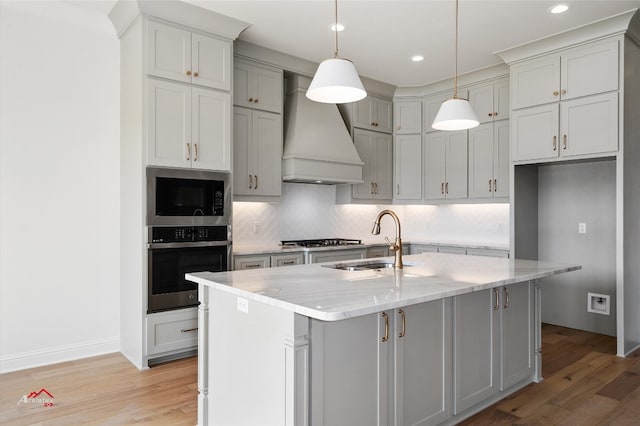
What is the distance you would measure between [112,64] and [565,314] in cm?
515

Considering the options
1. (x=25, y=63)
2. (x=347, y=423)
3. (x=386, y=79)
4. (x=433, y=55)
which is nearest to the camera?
(x=347, y=423)

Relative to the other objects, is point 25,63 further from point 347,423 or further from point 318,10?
point 347,423

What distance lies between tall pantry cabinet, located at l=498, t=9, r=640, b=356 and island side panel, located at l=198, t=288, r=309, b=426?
10.9 feet

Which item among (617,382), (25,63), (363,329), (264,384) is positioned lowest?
(617,382)

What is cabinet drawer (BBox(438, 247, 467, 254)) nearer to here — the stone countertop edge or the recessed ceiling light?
the stone countertop edge

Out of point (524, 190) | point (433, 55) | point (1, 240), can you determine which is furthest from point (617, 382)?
point (1, 240)

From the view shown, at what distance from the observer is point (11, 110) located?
11.1 ft

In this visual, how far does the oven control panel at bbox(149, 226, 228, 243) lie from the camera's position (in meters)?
3.47

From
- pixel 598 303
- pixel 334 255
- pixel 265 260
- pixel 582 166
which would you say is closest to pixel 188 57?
pixel 265 260

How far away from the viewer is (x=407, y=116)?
19.0 feet

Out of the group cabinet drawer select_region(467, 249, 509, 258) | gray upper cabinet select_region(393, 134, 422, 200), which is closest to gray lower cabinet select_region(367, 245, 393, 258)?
gray upper cabinet select_region(393, 134, 422, 200)

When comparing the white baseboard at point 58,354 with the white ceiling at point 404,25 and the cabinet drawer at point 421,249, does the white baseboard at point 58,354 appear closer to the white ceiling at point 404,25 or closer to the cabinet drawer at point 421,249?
the white ceiling at point 404,25

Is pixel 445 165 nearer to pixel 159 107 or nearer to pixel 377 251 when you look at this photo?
pixel 377 251

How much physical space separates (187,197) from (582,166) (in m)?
3.97
